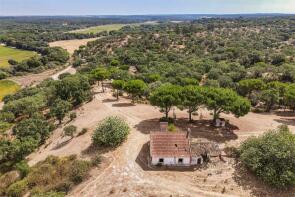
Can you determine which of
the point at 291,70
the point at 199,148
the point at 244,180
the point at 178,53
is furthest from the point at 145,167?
the point at 178,53

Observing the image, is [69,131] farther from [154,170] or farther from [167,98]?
[154,170]

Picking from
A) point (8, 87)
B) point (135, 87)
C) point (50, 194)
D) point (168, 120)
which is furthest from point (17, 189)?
point (8, 87)

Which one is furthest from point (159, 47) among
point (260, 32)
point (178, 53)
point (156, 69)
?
point (260, 32)

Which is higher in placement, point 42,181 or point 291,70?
point 291,70

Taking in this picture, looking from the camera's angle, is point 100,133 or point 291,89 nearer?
point 100,133

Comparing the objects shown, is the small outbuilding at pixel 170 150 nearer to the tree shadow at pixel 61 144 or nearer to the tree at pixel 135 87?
the tree shadow at pixel 61 144

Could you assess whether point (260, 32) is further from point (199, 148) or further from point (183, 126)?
point (199, 148)

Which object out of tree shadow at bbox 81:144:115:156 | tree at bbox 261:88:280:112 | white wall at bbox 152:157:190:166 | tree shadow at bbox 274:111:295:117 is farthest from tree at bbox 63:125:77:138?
tree shadow at bbox 274:111:295:117

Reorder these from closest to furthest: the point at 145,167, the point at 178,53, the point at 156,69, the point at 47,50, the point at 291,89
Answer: the point at 145,167
the point at 291,89
the point at 156,69
the point at 178,53
the point at 47,50

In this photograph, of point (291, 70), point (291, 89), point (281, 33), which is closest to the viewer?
point (291, 89)
